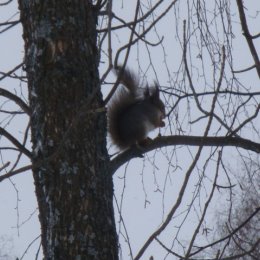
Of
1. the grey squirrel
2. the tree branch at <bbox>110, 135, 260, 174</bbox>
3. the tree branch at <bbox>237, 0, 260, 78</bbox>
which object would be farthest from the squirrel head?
the tree branch at <bbox>237, 0, 260, 78</bbox>

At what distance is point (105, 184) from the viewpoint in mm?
1877

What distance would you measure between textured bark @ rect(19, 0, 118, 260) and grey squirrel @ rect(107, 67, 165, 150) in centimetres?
116

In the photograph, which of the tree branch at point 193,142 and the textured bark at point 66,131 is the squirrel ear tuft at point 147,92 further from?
the textured bark at point 66,131

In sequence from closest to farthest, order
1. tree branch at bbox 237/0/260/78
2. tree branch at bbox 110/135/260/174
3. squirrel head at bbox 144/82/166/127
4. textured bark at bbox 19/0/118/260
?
tree branch at bbox 237/0/260/78 < textured bark at bbox 19/0/118/260 < tree branch at bbox 110/135/260/174 < squirrel head at bbox 144/82/166/127

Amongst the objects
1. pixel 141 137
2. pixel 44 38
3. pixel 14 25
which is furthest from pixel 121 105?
pixel 44 38

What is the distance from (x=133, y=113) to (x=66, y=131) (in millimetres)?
1997

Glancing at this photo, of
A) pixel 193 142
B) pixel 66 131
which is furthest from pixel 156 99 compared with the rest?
pixel 66 131

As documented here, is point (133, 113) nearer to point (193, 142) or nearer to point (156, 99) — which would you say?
point (156, 99)

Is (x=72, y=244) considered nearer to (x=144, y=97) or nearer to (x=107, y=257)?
(x=107, y=257)

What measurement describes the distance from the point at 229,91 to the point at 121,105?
50.9 inches

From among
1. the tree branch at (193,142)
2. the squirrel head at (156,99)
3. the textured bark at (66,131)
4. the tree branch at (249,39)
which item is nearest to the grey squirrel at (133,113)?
the squirrel head at (156,99)

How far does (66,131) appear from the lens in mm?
1731

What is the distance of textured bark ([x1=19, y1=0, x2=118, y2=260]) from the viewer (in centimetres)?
180

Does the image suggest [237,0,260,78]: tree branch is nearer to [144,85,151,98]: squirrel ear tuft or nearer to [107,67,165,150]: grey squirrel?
[107,67,165,150]: grey squirrel
